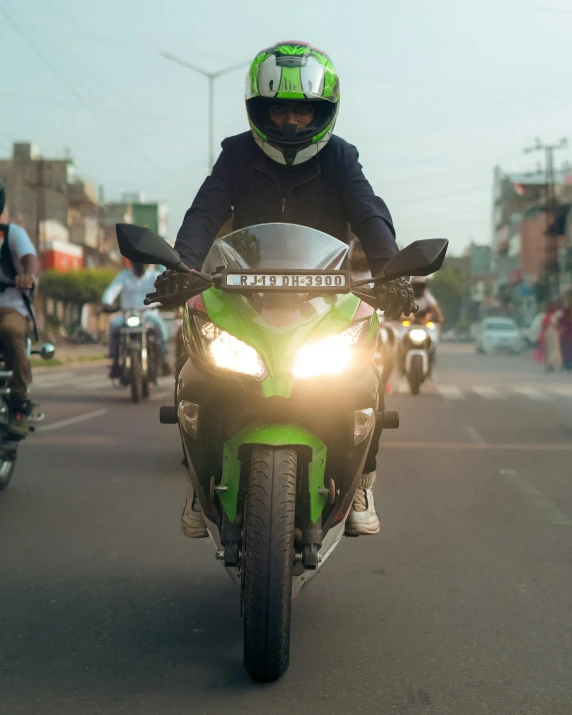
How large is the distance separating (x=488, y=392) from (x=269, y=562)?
55.6ft

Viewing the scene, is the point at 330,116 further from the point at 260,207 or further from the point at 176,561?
the point at 176,561

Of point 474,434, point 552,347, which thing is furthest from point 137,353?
point 552,347

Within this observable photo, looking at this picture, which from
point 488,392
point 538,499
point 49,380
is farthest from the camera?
point 49,380

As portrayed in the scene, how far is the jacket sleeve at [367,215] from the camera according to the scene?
4766 mm

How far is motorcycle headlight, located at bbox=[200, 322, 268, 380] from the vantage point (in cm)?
404

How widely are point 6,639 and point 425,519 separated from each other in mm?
3300

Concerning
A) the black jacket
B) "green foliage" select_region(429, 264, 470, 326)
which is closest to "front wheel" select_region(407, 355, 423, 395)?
the black jacket

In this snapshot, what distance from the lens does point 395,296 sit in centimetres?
430

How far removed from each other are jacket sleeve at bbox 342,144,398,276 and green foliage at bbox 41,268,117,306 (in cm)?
7808

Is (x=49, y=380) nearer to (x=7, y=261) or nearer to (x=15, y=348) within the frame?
(x=7, y=261)

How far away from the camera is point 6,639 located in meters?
4.43

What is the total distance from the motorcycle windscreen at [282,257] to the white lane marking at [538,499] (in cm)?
341

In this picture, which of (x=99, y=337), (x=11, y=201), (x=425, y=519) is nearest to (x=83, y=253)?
(x=11, y=201)

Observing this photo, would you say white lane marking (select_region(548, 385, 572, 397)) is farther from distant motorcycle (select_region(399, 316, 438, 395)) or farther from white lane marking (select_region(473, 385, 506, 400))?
distant motorcycle (select_region(399, 316, 438, 395))
